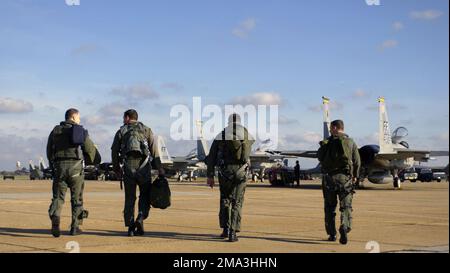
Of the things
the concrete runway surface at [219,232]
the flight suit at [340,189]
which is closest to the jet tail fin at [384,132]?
the concrete runway surface at [219,232]

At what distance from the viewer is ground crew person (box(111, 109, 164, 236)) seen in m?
9.19

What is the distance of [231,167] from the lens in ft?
29.6

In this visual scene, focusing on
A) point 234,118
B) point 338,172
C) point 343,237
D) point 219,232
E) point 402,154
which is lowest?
point 219,232

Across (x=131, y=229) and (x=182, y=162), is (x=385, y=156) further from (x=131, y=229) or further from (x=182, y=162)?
(x=182, y=162)

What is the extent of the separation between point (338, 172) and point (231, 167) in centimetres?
166

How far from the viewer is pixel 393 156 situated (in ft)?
112

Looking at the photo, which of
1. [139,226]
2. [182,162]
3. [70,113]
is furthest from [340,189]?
[182,162]

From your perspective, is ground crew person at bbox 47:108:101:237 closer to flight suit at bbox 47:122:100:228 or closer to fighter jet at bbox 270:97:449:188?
flight suit at bbox 47:122:100:228

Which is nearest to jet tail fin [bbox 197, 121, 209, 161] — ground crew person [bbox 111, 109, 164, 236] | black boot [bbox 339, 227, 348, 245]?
ground crew person [bbox 111, 109, 164, 236]

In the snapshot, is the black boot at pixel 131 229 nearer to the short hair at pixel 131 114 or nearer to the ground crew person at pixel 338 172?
the short hair at pixel 131 114

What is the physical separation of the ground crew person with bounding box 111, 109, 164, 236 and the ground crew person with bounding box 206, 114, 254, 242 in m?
1.01
